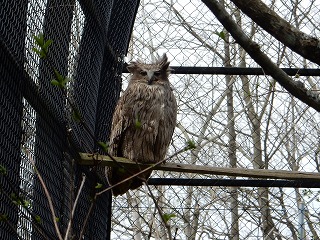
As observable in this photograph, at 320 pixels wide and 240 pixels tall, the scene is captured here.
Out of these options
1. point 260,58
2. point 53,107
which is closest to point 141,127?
point 53,107

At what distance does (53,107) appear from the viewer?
290 cm

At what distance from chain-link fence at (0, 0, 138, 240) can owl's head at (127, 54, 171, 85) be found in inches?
8.4

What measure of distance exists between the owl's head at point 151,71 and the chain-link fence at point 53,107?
8.4 inches

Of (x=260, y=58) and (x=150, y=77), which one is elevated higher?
(x=150, y=77)

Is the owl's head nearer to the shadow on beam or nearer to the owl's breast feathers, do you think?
the owl's breast feathers

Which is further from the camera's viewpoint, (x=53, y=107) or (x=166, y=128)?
(x=166, y=128)

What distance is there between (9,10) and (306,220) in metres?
5.18

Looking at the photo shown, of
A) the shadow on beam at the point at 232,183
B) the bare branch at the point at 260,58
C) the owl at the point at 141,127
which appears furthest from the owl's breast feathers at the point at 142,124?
the bare branch at the point at 260,58

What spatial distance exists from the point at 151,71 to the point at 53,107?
5.97ft

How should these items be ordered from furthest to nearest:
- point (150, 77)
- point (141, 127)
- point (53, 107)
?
point (150, 77), point (141, 127), point (53, 107)

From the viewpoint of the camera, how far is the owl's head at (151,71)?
4.61 m

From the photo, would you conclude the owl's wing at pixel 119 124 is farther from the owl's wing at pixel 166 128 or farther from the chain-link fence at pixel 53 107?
the owl's wing at pixel 166 128

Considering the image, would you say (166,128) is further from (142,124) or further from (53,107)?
(53,107)

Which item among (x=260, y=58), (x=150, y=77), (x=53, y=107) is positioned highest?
(x=150, y=77)
